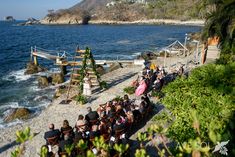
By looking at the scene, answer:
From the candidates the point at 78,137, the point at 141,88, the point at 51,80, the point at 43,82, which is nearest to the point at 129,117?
the point at 78,137

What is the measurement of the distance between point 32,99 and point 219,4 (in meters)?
14.5

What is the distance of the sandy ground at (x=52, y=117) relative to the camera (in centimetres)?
1379

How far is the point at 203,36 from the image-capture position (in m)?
21.5

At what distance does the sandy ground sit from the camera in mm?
13789

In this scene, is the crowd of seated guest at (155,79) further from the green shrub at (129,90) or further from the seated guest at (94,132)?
the seated guest at (94,132)

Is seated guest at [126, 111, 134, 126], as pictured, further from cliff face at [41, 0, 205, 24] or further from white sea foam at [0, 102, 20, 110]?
cliff face at [41, 0, 205, 24]

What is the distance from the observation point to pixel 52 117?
55.6 feet

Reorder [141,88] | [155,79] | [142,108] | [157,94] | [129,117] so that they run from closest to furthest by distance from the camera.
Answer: [129,117] < [142,108] < [157,94] < [141,88] < [155,79]

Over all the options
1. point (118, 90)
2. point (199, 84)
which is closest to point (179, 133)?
point (199, 84)

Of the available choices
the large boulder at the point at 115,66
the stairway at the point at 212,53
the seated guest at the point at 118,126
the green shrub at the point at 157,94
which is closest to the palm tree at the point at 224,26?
the green shrub at the point at 157,94

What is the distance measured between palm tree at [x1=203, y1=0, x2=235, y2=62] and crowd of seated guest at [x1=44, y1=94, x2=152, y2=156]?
5987 millimetres

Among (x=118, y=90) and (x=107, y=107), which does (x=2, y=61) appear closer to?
(x=118, y=90)

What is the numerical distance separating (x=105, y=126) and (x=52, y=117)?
5.37 m

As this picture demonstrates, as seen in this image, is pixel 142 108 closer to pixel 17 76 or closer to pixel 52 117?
pixel 52 117
